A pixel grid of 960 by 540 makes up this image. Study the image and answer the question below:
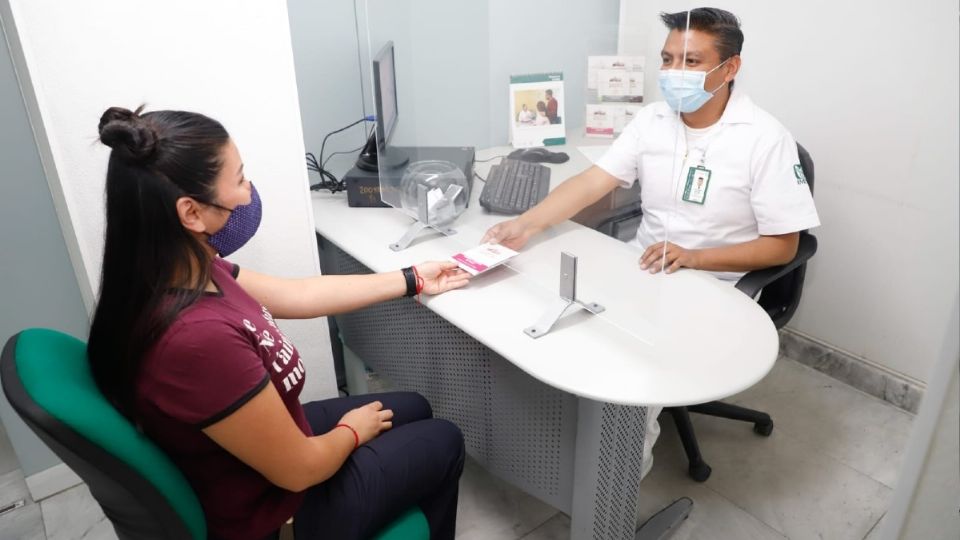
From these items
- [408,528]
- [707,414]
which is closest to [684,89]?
[408,528]

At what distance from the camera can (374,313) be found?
198 cm

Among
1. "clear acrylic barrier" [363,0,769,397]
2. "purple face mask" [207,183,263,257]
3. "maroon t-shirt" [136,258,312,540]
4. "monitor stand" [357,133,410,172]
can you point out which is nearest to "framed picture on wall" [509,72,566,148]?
"clear acrylic barrier" [363,0,769,397]

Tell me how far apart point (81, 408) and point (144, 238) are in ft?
0.85

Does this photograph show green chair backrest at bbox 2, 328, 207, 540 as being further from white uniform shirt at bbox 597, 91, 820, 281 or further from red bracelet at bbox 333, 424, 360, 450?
white uniform shirt at bbox 597, 91, 820, 281

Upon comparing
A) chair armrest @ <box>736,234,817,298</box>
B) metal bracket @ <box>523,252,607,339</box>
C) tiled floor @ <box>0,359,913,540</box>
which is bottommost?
tiled floor @ <box>0,359,913,540</box>

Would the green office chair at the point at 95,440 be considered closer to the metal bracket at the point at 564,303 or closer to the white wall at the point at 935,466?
the metal bracket at the point at 564,303

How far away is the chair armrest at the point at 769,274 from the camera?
66.0 inches

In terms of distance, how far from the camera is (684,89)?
4.73 ft

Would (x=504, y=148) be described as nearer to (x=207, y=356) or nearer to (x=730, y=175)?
(x=730, y=175)

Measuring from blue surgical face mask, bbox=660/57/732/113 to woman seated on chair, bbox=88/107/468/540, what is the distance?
0.84 m

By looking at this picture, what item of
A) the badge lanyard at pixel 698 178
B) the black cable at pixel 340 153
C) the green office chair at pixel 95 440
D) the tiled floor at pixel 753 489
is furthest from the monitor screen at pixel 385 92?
the tiled floor at pixel 753 489

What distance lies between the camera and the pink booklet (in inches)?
61.3

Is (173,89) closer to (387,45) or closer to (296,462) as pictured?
(387,45)

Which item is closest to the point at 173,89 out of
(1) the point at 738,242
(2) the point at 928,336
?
(1) the point at 738,242
